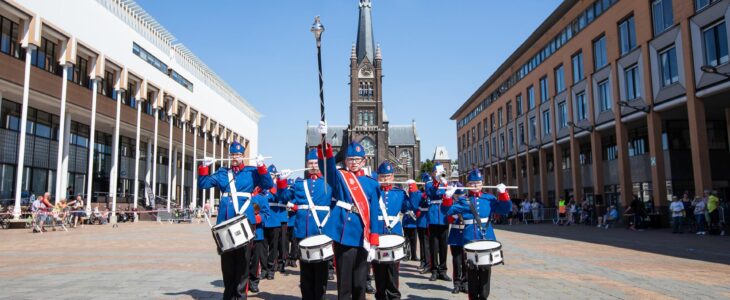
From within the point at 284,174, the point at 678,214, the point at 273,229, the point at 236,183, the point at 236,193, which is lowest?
the point at 678,214

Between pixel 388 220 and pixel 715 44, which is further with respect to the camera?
pixel 715 44

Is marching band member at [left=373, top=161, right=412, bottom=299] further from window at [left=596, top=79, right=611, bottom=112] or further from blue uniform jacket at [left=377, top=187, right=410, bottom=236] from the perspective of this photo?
window at [left=596, top=79, right=611, bottom=112]

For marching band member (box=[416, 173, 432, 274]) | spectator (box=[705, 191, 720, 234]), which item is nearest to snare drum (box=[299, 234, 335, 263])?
marching band member (box=[416, 173, 432, 274])

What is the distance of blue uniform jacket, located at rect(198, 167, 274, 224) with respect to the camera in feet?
22.7

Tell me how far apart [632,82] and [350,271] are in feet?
94.7

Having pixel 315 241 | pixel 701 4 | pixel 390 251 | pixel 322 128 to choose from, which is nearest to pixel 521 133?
pixel 701 4

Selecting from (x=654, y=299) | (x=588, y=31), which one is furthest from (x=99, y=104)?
(x=654, y=299)

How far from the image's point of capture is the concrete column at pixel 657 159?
26922 mm

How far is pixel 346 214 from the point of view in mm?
5516

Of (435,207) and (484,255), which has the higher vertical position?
(435,207)

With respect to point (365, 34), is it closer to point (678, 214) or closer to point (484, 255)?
point (678, 214)

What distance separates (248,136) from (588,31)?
47.8 metres

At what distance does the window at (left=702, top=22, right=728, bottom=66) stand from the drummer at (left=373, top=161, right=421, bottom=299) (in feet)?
64.0

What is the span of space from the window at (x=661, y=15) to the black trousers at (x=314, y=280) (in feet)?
85.6
